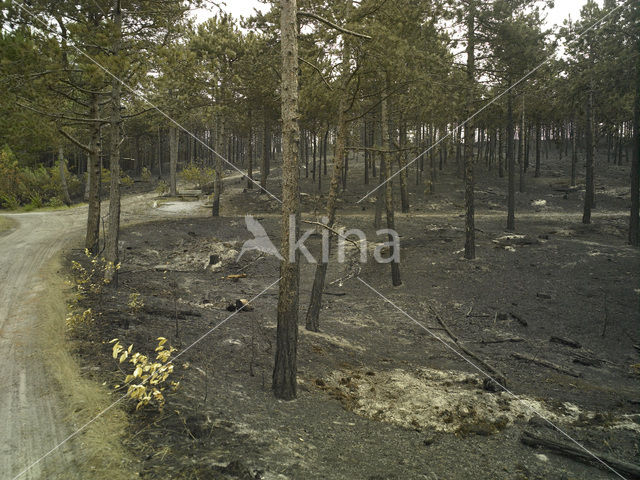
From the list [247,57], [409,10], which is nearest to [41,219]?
[247,57]

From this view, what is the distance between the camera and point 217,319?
10.0 meters


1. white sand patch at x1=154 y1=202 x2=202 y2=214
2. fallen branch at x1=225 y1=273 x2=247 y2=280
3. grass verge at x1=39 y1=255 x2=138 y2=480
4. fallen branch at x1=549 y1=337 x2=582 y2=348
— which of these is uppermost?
white sand patch at x1=154 y1=202 x2=202 y2=214

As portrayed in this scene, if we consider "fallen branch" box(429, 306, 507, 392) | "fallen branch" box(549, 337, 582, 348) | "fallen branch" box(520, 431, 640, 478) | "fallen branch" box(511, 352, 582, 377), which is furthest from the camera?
"fallen branch" box(549, 337, 582, 348)

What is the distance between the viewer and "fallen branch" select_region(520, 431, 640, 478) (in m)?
4.79

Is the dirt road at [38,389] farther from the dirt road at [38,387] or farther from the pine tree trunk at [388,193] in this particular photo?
the pine tree trunk at [388,193]

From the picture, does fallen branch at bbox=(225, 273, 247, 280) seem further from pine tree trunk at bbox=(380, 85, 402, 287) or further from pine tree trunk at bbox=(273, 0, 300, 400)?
pine tree trunk at bbox=(273, 0, 300, 400)

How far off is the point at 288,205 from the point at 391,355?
218 inches

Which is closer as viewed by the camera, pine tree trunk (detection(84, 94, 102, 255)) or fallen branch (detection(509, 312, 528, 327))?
fallen branch (detection(509, 312, 528, 327))

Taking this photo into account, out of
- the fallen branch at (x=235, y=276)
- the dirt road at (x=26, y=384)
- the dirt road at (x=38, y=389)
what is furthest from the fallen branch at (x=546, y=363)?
the fallen branch at (x=235, y=276)

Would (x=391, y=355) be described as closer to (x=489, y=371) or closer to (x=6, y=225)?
(x=489, y=371)

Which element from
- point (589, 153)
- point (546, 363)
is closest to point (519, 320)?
point (546, 363)

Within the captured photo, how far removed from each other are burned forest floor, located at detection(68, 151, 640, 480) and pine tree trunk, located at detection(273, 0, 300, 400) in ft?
1.62

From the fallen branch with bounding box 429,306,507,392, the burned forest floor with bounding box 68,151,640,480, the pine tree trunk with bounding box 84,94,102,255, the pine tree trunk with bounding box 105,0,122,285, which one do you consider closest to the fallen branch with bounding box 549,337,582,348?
the burned forest floor with bounding box 68,151,640,480

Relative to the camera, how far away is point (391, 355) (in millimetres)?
9586
